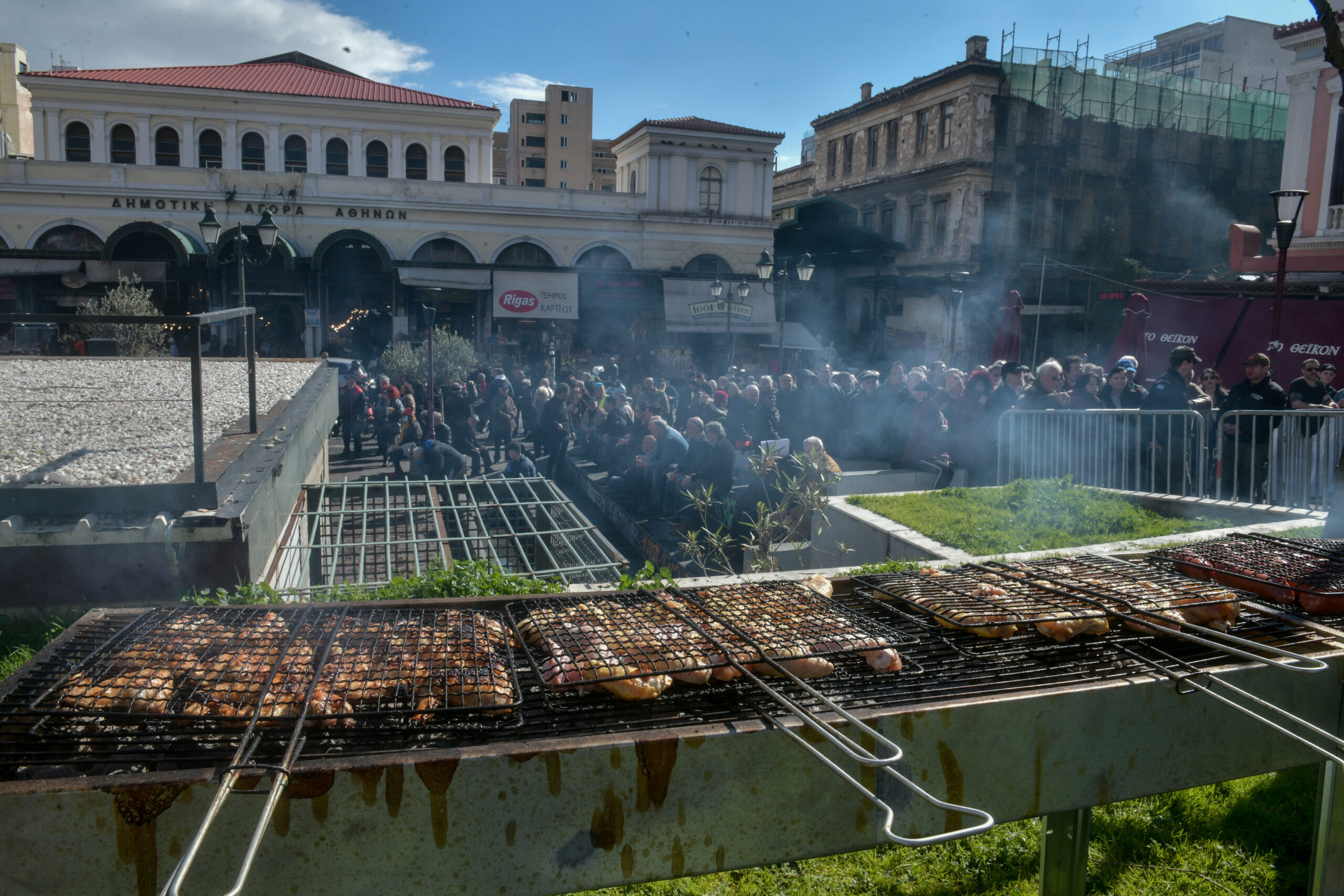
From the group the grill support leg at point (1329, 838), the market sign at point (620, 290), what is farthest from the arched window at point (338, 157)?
the grill support leg at point (1329, 838)

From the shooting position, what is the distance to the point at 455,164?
33312mm

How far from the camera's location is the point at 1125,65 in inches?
1517

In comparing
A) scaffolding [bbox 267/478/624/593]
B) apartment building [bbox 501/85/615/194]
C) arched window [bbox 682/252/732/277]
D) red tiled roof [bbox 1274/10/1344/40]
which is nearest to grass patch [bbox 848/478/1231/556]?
scaffolding [bbox 267/478/624/593]

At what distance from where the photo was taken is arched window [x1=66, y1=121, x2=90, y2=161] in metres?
29.8

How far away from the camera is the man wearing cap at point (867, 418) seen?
1129 centimetres

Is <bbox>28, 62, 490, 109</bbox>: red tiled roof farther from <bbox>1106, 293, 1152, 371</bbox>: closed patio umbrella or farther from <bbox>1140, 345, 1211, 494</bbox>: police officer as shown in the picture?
<bbox>1140, 345, 1211, 494</bbox>: police officer

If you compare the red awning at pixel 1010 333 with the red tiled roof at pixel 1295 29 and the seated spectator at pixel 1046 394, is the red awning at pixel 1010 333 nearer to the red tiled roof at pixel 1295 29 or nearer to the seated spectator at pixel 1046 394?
the seated spectator at pixel 1046 394

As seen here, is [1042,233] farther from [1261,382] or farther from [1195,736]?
[1195,736]

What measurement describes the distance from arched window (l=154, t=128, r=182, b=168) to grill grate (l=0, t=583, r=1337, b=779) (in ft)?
110

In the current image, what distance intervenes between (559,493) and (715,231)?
26.9 m

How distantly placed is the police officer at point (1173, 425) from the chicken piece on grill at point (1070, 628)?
559 cm

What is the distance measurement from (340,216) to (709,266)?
43.4 ft

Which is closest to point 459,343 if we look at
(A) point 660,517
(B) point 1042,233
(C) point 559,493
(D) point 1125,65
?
(A) point 660,517

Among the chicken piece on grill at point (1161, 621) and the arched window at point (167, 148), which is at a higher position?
the arched window at point (167, 148)
